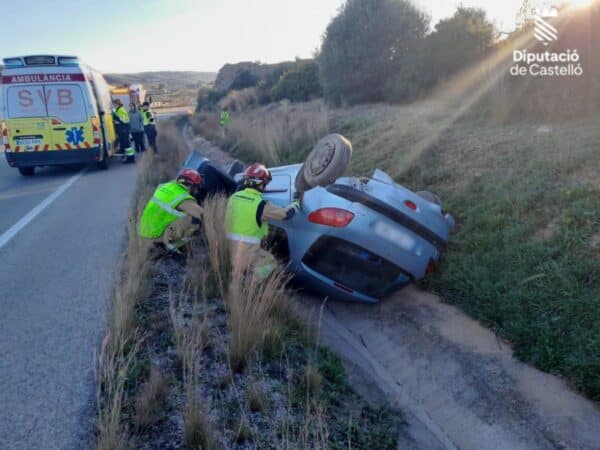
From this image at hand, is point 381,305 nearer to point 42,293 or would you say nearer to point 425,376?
point 425,376

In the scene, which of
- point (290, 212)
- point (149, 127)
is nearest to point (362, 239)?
point (290, 212)

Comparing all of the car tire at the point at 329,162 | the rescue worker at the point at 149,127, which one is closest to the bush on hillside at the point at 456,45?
the rescue worker at the point at 149,127

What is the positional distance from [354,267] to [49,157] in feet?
33.2

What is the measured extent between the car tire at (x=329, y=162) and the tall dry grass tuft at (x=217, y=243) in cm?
108

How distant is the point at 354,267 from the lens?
4.54m

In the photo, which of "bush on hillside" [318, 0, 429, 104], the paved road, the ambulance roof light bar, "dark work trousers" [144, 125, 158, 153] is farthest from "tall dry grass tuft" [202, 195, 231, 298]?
"bush on hillside" [318, 0, 429, 104]

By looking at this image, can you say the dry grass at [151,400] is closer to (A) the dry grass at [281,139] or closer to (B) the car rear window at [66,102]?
(A) the dry grass at [281,139]

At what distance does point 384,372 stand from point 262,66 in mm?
51290

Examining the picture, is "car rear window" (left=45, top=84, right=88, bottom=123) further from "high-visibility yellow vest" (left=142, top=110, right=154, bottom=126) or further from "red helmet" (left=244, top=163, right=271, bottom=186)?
"red helmet" (left=244, top=163, right=271, bottom=186)

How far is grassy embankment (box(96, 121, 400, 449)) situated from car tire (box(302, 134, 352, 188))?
1220 mm

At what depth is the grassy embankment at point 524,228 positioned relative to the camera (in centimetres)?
A: 380

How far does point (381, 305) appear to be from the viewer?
5137 mm

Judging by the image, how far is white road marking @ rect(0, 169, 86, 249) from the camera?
6.96m

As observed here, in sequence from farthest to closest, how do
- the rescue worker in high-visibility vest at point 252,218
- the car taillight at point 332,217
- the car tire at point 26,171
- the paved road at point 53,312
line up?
the car tire at point 26,171, the rescue worker in high-visibility vest at point 252,218, the car taillight at point 332,217, the paved road at point 53,312
